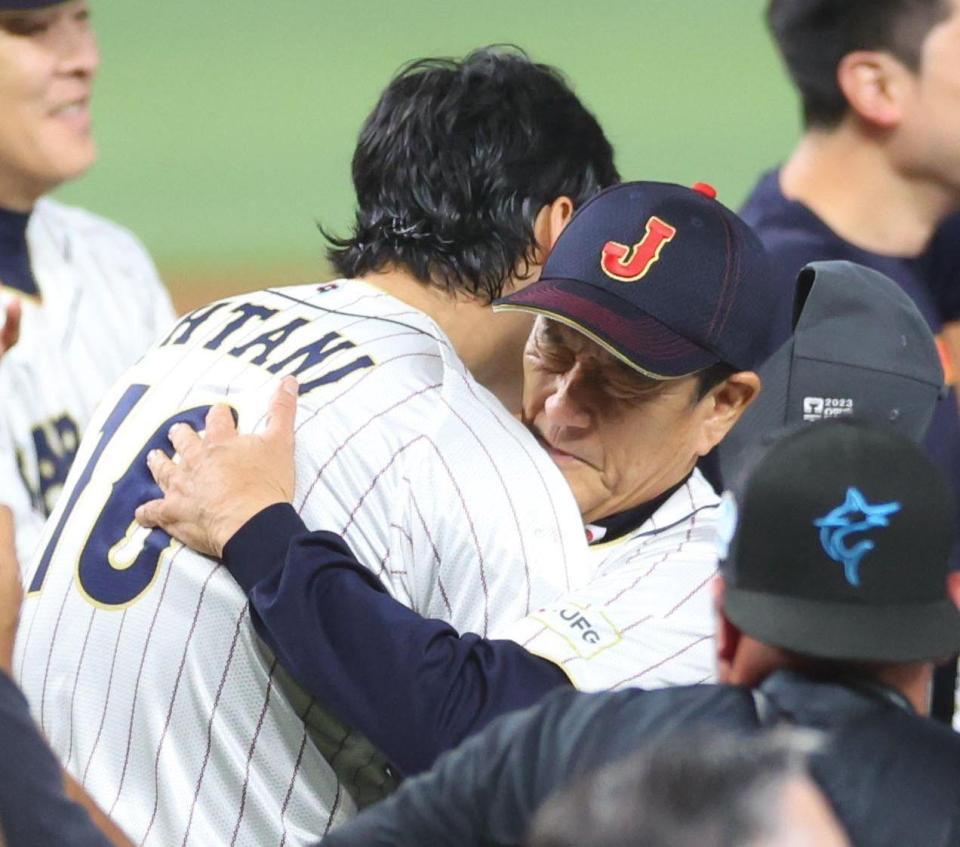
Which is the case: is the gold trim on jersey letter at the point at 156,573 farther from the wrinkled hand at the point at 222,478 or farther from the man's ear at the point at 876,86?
the man's ear at the point at 876,86

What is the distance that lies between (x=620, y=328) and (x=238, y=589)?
456 millimetres

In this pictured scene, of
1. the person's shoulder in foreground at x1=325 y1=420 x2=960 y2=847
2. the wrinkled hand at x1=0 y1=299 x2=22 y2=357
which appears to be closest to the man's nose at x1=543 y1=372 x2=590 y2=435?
the wrinkled hand at x1=0 y1=299 x2=22 y2=357

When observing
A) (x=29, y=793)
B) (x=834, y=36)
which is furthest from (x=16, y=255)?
(x=29, y=793)

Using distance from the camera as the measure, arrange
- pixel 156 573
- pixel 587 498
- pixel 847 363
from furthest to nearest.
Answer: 1. pixel 847 363
2. pixel 587 498
3. pixel 156 573

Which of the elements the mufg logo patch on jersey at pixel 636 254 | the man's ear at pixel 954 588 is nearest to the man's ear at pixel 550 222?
the mufg logo patch on jersey at pixel 636 254

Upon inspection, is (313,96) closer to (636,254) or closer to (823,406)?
(823,406)

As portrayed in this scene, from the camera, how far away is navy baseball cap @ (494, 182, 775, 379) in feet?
6.00

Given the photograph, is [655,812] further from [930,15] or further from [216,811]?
[930,15]

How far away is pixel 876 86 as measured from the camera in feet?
9.30

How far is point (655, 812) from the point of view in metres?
0.87

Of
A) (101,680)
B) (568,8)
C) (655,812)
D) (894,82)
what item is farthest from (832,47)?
(568,8)

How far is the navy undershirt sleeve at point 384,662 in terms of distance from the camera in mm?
1584

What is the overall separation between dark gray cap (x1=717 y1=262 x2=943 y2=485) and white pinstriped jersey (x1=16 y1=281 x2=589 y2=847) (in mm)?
431

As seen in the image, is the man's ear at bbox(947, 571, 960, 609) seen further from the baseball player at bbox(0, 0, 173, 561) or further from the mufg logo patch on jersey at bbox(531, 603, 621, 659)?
the baseball player at bbox(0, 0, 173, 561)
